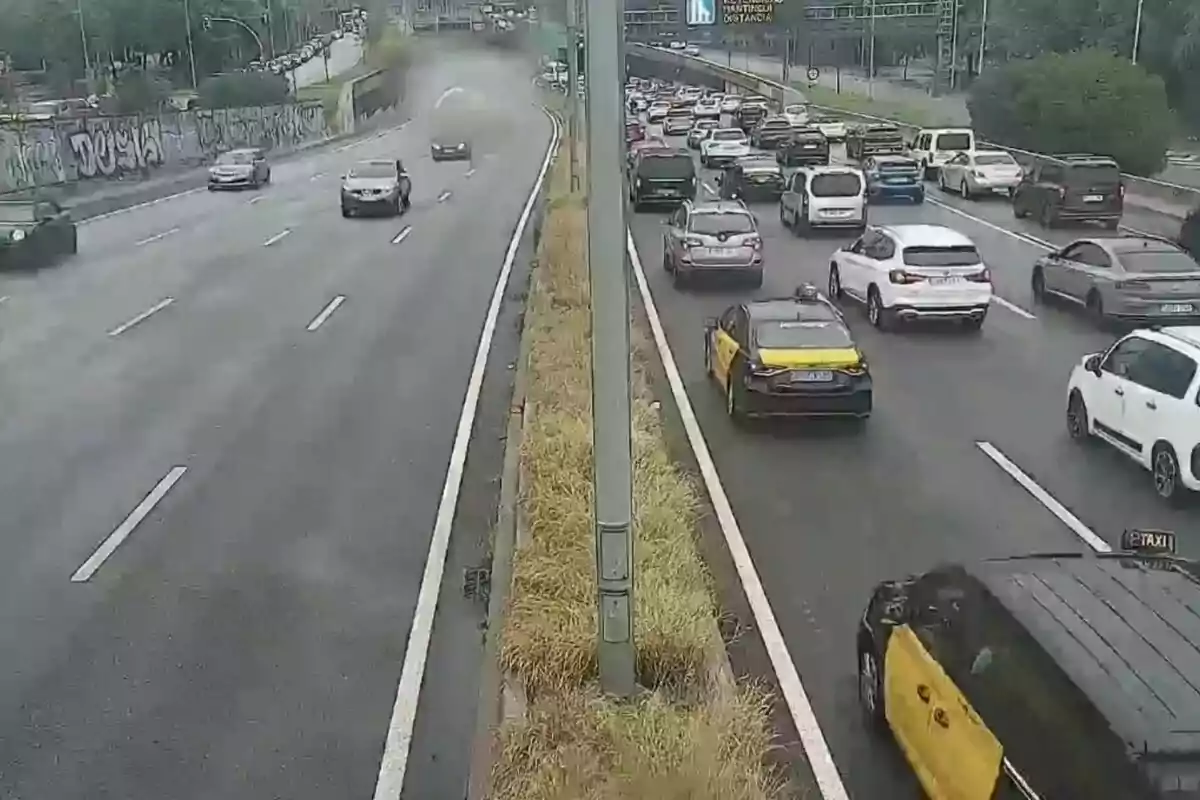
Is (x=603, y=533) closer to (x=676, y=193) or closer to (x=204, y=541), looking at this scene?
(x=204, y=541)

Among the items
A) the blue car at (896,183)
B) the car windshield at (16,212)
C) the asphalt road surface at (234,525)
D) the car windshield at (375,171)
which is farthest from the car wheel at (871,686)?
the blue car at (896,183)

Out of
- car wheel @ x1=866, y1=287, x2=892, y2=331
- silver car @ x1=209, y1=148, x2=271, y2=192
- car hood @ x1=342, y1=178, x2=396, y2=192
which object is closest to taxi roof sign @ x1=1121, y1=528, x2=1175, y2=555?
car wheel @ x1=866, y1=287, x2=892, y2=331

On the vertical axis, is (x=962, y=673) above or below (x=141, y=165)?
above

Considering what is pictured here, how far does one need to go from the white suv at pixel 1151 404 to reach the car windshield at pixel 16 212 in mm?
25051

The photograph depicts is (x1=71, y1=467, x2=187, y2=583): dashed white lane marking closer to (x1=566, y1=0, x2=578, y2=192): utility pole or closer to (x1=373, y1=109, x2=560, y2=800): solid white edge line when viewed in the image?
(x1=373, y1=109, x2=560, y2=800): solid white edge line

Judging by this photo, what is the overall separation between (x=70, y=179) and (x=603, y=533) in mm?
50831

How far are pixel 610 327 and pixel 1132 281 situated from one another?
16595 mm

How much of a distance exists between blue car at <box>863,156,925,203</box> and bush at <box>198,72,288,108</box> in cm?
4636

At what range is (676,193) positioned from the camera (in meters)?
41.2

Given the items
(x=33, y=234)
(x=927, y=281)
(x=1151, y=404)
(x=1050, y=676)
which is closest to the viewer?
(x=1050, y=676)

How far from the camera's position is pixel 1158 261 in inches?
882

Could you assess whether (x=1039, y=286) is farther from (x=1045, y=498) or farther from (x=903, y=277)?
(x=1045, y=498)

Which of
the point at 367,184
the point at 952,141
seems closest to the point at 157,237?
the point at 367,184

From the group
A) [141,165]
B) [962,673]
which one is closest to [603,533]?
[962,673]
